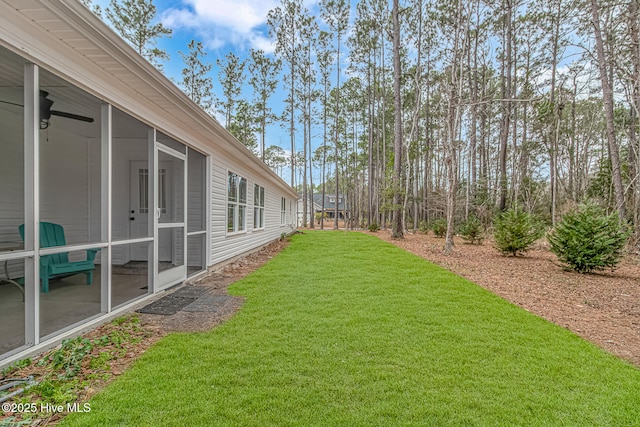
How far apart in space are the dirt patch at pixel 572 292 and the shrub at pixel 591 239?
0.88 feet

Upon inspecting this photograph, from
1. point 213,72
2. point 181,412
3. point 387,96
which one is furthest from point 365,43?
point 181,412

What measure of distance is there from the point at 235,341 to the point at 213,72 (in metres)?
20.7

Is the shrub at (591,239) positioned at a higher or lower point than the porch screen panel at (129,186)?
lower

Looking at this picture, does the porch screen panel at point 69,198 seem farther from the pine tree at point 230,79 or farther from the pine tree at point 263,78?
the pine tree at point 263,78

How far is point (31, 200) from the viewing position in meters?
2.22

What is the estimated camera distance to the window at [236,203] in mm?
6820

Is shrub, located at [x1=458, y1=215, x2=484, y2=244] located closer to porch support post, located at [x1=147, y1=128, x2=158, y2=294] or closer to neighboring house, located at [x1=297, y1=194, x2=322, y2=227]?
porch support post, located at [x1=147, y1=128, x2=158, y2=294]

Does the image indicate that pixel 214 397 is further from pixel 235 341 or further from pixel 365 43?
pixel 365 43

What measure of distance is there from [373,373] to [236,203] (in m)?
5.62

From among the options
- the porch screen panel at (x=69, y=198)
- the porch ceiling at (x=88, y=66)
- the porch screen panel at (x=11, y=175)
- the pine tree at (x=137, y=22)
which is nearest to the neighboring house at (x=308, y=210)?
the pine tree at (x=137, y=22)

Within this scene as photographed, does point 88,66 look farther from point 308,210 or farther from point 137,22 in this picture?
point 308,210

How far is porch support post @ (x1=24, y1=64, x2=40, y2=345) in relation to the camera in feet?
7.21

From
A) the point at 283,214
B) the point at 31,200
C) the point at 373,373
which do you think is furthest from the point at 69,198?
the point at 283,214

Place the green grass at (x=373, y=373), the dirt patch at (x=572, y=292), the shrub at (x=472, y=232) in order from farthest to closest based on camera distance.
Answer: the shrub at (x=472, y=232) < the dirt patch at (x=572, y=292) < the green grass at (x=373, y=373)
